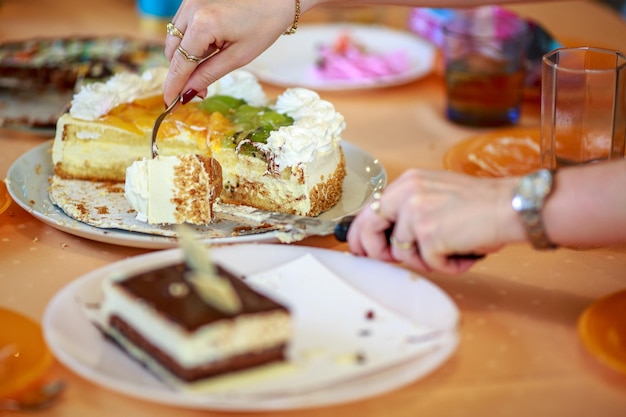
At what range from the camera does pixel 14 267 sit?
1733mm

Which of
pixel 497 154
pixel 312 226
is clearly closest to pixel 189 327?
pixel 312 226

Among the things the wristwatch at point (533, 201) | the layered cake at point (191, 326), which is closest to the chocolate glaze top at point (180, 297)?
the layered cake at point (191, 326)

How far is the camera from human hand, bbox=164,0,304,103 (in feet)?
6.19

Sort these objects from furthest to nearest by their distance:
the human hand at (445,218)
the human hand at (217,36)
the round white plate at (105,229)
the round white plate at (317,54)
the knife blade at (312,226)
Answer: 1. the round white plate at (317,54)
2. the human hand at (217,36)
3. the round white plate at (105,229)
4. the knife blade at (312,226)
5. the human hand at (445,218)

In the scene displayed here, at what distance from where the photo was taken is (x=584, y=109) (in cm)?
203

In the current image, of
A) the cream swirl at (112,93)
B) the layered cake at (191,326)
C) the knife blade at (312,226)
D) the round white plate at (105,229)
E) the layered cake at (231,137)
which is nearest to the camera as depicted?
the layered cake at (191,326)

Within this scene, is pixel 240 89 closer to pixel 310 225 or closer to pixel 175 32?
pixel 175 32

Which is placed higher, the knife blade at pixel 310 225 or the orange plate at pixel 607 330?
the knife blade at pixel 310 225

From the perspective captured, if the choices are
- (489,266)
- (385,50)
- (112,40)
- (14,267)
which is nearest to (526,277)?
(489,266)

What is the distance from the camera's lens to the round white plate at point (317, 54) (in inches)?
112

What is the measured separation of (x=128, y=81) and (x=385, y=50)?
126cm

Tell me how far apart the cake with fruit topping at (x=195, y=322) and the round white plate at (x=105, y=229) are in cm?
42

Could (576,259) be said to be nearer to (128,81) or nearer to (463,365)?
(463,365)

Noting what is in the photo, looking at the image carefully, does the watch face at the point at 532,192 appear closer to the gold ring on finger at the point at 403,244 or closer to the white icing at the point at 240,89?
the gold ring on finger at the point at 403,244
